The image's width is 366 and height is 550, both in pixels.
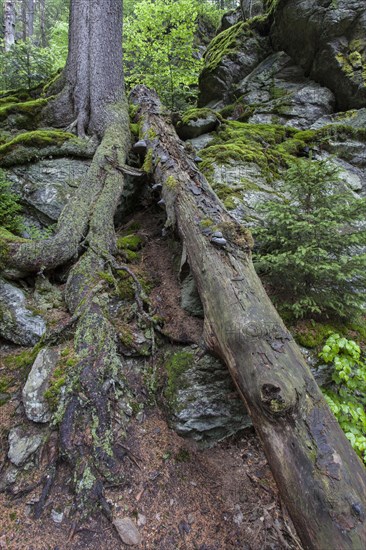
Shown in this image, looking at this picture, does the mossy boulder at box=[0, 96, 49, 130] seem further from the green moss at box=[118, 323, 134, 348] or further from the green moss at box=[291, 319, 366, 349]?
the green moss at box=[291, 319, 366, 349]

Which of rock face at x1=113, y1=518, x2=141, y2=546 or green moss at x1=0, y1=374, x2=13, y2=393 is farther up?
green moss at x1=0, y1=374, x2=13, y2=393

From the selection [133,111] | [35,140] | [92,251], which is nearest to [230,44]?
[133,111]

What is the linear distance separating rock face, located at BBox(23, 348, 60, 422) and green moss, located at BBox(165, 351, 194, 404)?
1181 millimetres

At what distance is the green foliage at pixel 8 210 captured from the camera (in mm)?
4711

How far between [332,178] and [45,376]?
4.04 m

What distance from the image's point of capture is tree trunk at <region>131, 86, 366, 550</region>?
74.4 inches

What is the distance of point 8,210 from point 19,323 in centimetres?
208

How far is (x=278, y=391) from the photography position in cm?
226

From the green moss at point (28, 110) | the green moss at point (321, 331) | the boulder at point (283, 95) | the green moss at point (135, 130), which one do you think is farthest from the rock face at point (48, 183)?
the boulder at point (283, 95)

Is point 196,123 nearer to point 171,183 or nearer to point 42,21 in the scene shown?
point 171,183

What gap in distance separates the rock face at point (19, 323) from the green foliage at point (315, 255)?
9.31 feet

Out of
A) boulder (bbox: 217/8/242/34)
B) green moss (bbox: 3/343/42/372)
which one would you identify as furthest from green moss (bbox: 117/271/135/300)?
boulder (bbox: 217/8/242/34)

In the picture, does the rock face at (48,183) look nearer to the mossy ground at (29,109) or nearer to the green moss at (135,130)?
the green moss at (135,130)

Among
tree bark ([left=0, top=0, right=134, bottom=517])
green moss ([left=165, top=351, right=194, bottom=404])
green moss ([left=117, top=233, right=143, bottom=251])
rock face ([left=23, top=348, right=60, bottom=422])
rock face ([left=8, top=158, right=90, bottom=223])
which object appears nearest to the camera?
tree bark ([left=0, top=0, right=134, bottom=517])
